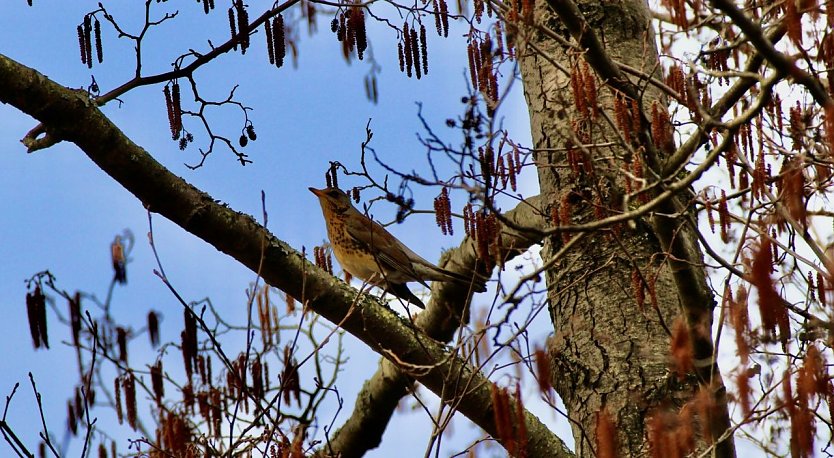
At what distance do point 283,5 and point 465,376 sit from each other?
2106mm

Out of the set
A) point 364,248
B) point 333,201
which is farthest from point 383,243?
point 333,201

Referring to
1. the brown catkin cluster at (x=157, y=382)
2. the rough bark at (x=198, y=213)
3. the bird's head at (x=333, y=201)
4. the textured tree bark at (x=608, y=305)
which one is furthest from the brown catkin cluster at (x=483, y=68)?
the bird's head at (x=333, y=201)

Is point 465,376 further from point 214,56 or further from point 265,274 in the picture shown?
point 214,56

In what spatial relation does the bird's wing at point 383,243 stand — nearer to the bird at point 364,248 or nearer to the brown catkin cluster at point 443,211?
the bird at point 364,248

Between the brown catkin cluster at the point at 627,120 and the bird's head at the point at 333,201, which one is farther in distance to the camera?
the bird's head at the point at 333,201

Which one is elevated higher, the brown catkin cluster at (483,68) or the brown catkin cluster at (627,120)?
the brown catkin cluster at (483,68)

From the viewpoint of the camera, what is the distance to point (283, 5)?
17.5 feet

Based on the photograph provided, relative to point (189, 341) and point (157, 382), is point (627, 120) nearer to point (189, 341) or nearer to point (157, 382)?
point (189, 341)

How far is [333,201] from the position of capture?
845 cm

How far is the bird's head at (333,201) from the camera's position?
8336 millimetres

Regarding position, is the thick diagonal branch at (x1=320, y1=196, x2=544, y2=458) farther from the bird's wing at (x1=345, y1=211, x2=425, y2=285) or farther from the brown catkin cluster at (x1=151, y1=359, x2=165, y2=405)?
the brown catkin cluster at (x1=151, y1=359, x2=165, y2=405)

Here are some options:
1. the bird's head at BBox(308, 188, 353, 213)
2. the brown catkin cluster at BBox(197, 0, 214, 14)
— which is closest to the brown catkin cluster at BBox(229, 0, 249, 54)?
the brown catkin cluster at BBox(197, 0, 214, 14)

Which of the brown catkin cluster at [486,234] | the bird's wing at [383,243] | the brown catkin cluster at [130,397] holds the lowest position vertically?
the brown catkin cluster at [130,397]

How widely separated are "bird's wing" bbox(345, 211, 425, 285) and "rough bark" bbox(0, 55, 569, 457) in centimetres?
181
